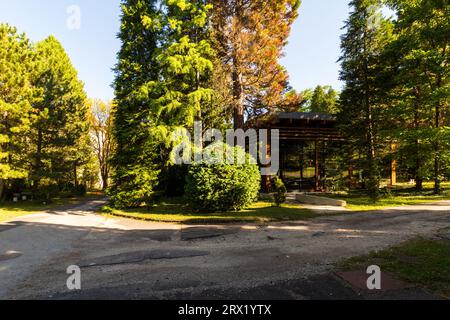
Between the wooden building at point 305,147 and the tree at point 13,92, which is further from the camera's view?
the wooden building at point 305,147

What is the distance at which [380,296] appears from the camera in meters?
4.52

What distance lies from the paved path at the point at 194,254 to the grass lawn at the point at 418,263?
531mm


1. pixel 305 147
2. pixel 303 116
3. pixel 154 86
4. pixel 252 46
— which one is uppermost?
pixel 252 46

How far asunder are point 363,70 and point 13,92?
27909 mm

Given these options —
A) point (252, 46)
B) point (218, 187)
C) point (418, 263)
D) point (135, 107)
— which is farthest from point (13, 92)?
point (418, 263)

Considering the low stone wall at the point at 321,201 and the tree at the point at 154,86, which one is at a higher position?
the tree at the point at 154,86

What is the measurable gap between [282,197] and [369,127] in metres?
11.5

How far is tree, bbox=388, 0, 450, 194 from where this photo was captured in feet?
52.0

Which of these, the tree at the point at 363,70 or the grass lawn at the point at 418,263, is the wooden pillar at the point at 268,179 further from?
the grass lawn at the point at 418,263

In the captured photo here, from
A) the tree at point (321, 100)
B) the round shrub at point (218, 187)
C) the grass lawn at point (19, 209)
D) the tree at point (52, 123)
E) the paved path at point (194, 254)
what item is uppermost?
the tree at point (321, 100)

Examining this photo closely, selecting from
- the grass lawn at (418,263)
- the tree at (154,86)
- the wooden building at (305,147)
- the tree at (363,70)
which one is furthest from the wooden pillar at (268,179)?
the grass lawn at (418,263)

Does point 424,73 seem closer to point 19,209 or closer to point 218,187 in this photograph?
point 218,187

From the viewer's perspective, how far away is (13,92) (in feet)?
62.8

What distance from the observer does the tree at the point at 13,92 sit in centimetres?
1836
